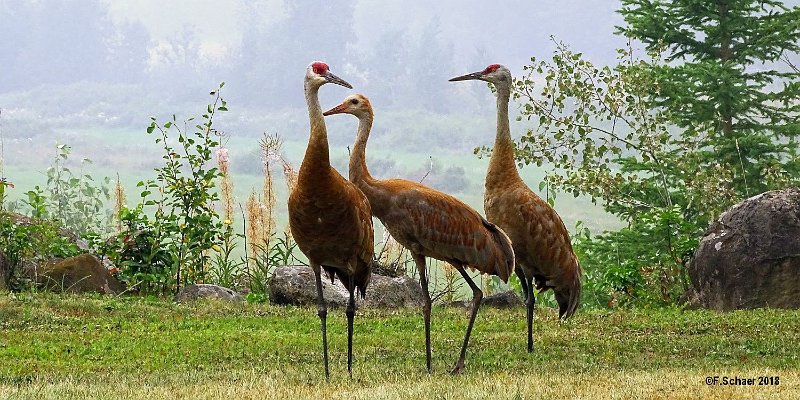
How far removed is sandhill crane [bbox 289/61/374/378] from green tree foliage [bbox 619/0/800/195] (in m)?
12.0

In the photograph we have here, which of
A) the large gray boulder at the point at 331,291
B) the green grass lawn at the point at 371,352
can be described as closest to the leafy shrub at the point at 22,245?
the green grass lawn at the point at 371,352

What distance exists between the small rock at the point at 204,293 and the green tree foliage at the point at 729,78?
347 inches

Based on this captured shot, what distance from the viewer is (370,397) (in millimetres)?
7094

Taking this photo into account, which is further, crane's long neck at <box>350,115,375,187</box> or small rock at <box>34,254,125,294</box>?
small rock at <box>34,254,125,294</box>

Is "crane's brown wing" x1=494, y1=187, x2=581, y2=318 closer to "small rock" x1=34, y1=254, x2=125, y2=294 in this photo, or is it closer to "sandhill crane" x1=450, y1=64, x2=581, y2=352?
"sandhill crane" x1=450, y1=64, x2=581, y2=352

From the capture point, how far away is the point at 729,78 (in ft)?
65.0

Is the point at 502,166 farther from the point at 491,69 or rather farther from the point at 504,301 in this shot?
the point at 504,301

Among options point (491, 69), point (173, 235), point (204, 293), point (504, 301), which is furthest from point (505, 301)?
point (491, 69)

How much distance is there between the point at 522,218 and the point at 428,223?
1.36 meters

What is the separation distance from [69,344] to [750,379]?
5918 millimetres

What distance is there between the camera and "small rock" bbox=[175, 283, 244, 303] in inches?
542

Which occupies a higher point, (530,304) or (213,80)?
(213,80)

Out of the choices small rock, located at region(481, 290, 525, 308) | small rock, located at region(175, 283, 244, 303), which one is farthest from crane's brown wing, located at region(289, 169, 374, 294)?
small rock, located at region(481, 290, 525, 308)

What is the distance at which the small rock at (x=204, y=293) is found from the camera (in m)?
13.8
